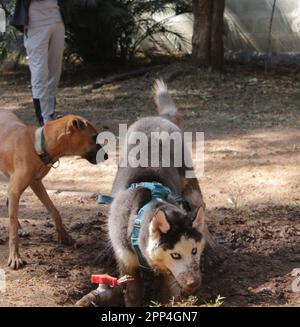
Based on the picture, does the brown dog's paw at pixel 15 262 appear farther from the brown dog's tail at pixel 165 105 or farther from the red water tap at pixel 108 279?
the brown dog's tail at pixel 165 105

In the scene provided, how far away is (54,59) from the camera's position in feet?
27.1

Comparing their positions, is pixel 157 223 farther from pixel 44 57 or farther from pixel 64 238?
pixel 44 57

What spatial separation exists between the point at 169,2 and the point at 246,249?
8.36 m

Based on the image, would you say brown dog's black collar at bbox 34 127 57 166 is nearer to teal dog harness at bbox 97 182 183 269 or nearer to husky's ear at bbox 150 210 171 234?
teal dog harness at bbox 97 182 183 269

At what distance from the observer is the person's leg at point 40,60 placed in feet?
26.2

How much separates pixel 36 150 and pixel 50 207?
0.58m

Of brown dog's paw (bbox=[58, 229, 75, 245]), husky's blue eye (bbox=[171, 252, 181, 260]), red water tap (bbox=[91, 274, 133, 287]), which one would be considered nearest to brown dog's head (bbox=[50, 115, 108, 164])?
brown dog's paw (bbox=[58, 229, 75, 245])

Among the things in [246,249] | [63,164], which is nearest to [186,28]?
[63,164]

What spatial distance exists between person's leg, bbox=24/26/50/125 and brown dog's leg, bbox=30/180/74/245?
3.02 metres

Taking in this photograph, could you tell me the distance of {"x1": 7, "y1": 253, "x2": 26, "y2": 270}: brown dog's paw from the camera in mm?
4730

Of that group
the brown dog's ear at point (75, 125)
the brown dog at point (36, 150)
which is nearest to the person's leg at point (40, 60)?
the brown dog at point (36, 150)

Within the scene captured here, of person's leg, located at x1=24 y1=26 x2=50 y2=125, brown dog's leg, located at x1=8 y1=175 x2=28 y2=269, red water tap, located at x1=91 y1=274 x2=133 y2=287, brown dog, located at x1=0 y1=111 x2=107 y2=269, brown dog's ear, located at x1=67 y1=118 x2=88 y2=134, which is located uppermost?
person's leg, located at x1=24 y1=26 x2=50 y2=125

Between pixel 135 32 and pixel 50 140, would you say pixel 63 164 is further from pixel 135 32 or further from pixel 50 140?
pixel 135 32

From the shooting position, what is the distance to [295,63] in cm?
1263
